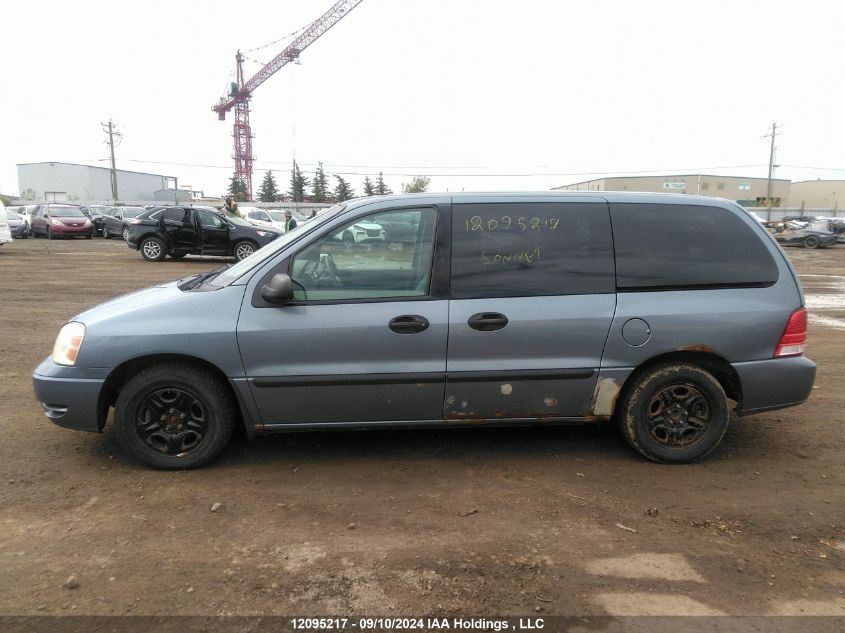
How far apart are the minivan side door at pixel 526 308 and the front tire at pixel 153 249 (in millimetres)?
15371

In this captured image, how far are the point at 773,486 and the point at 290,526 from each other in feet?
9.46

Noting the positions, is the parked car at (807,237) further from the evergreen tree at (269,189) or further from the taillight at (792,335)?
the evergreen tree at (269,189)

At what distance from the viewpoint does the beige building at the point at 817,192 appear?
96.2 metres

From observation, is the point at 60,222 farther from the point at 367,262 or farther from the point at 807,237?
the point at 807,237

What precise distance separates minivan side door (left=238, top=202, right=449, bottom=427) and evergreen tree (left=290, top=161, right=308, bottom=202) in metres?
72.0

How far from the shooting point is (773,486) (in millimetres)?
3611

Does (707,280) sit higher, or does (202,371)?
(707,280)

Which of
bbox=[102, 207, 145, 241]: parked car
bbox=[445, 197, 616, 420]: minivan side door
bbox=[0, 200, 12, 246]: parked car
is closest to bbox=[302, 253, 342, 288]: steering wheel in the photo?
bbox=[445, 197, 616, 420]: minivan side door

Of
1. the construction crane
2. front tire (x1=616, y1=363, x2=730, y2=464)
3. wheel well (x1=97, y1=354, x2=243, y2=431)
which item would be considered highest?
the construction crane

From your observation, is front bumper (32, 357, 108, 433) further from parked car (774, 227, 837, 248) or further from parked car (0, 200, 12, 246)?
parked car (774, 227, 837, 248)

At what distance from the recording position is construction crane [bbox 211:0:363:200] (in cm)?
7131

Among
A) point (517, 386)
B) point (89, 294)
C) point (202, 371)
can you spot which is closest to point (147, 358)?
point (202, 371)

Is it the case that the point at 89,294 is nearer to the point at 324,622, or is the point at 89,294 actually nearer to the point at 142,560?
the point at 142,560

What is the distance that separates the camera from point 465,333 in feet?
11.8
